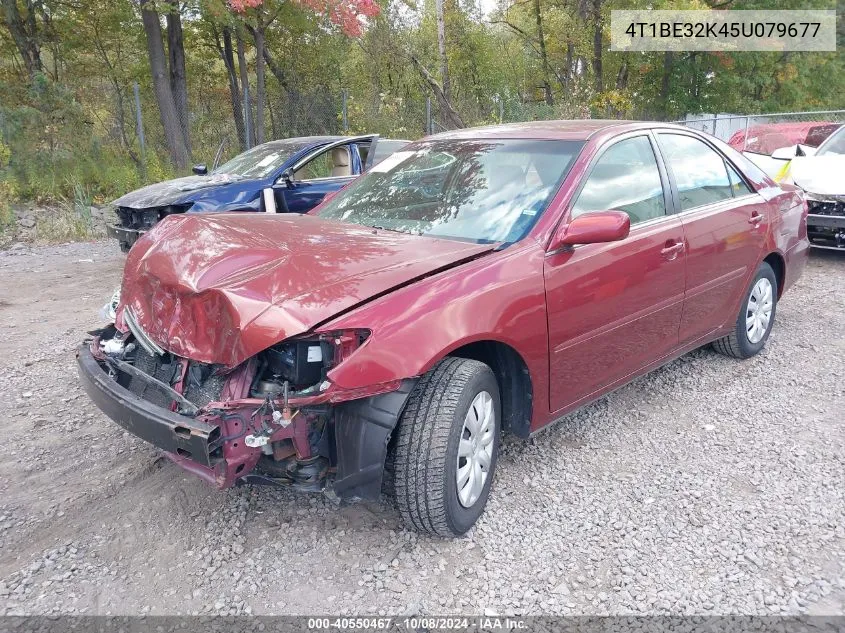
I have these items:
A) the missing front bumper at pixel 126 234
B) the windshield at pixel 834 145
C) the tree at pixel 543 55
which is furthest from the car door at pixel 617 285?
the tree at pixel 543 55

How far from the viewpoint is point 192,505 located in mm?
3078

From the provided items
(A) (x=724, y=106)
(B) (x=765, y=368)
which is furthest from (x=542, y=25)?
(B) (x=765, y=368)

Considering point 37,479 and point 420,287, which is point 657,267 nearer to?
point 420,287

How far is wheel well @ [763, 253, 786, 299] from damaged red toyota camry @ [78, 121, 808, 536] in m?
0.85

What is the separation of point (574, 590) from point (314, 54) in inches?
754

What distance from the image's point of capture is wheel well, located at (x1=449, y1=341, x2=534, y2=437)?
9.97ft

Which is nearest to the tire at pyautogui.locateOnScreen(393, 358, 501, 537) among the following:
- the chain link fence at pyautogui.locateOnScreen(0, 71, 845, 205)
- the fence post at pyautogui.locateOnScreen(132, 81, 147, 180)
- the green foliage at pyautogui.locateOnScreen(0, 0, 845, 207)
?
the green foliage at pyautogui.locateOnScreen(0, 0, 845, 207)

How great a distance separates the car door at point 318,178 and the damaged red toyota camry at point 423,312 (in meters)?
4.06

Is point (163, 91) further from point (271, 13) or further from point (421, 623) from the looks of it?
point (421, 623)

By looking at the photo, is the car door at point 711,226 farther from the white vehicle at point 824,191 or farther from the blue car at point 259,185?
the blue car at point 259,185

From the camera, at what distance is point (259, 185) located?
789cm

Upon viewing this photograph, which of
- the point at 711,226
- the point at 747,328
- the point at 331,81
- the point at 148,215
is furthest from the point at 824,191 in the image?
the point at 331,81

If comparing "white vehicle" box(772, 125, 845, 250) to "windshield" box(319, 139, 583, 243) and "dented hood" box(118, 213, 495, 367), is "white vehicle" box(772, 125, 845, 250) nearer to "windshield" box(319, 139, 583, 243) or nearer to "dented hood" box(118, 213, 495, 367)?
"windshield" box(319, 139, 583, 243)

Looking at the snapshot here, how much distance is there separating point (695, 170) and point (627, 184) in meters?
0.82
